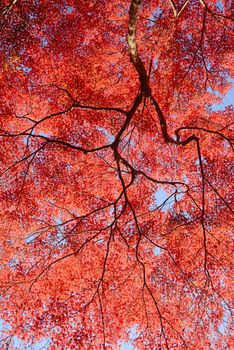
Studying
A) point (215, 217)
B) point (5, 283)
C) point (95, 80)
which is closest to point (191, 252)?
point (215, 217)

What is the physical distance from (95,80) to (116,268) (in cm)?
755

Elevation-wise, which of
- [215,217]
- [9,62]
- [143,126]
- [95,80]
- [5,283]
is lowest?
[5,283]

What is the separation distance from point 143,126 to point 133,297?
6455mm

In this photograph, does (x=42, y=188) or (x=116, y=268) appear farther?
(x=42, y=188)

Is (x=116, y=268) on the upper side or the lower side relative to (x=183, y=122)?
lower

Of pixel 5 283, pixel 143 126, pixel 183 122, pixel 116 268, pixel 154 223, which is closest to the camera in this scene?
pixel 5 283

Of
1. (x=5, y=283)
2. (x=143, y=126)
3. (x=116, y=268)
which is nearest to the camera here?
(x=5, y=283)

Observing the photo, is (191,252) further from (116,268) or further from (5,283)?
(5,283)

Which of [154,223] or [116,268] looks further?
[154,223]

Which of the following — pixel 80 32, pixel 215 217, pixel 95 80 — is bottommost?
pixel 215 217

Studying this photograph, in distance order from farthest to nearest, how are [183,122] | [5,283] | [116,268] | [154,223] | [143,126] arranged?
[183,122] < [143,126] < [154,223] < [116,268] < [5,283]

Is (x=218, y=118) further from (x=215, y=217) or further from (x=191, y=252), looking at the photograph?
(x=191, y=252)

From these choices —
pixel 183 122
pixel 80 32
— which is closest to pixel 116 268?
pixel 183 122

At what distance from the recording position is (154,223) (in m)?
12.5
